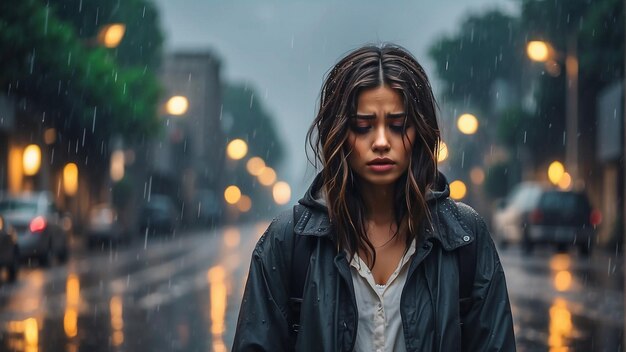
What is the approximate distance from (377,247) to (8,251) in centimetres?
1845

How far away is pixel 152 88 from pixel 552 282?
33947 mm

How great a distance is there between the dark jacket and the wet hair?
0.17 feet

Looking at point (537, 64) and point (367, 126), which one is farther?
point (537, 64)

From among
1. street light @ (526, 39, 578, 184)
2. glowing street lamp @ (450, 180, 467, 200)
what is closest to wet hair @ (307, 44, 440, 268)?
street light @ (526, 39, 578, 184)

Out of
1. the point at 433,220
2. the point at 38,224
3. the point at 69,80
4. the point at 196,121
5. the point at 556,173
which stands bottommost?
the point at 38,224

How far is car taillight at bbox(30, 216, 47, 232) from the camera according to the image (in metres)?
25.7

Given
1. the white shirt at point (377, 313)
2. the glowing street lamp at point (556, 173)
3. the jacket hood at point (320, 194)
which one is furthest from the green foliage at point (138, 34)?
the white shirt at point (377, 313)

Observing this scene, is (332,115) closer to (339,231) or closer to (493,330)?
(339,231)

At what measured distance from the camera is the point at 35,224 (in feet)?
84.6

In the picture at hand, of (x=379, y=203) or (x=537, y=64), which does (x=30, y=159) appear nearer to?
(x=537, y=64)

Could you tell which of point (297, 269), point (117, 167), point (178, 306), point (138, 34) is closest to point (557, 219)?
point (178, 306)

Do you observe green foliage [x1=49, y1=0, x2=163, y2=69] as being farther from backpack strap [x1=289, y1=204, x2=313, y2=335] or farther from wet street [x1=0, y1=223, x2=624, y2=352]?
backpack strap [x1=289, y1=204, x2=313, y2=335]

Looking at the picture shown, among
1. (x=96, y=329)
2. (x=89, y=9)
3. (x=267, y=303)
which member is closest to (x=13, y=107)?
(x=89, y=9)

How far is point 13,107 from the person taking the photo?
133 feet
